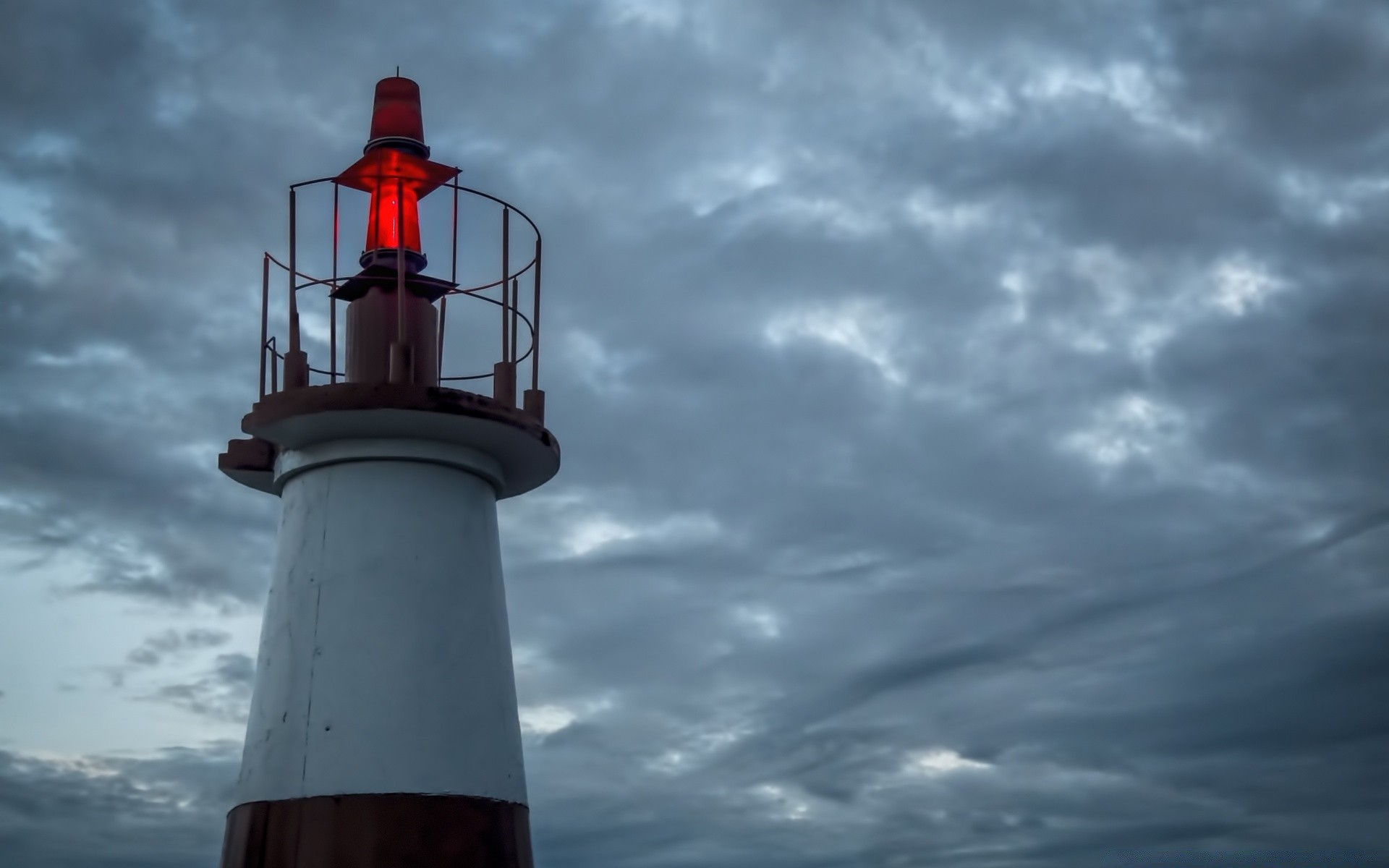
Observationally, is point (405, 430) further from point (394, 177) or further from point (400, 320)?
point (394, 177)

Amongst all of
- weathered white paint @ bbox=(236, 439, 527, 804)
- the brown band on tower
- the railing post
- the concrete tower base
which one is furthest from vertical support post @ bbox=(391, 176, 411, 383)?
the brown band on tower

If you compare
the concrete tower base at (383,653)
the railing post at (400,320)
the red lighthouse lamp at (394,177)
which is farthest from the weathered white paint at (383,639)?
the red lighthouse lamp at (394,177)

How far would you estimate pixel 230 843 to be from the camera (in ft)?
26.2

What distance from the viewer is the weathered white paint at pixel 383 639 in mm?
7836

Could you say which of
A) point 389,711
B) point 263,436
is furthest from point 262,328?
point 389,711

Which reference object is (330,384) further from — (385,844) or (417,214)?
(385,844)

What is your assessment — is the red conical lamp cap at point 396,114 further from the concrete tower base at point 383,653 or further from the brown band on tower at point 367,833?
the brown band on tower at point 367,833

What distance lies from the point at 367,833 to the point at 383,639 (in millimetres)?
1100

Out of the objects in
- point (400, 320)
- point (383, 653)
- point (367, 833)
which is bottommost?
point (367, 833)

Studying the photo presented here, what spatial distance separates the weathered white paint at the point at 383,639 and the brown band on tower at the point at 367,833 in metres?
0.07

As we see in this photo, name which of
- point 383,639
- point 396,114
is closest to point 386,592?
point 383,639

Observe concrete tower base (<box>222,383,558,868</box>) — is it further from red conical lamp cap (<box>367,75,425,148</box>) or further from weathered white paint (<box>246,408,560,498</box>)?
red conical lamp cap (<box>367,75,425,148</box>)

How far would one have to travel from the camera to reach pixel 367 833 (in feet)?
24.8

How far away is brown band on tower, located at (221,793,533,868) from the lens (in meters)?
7.54
